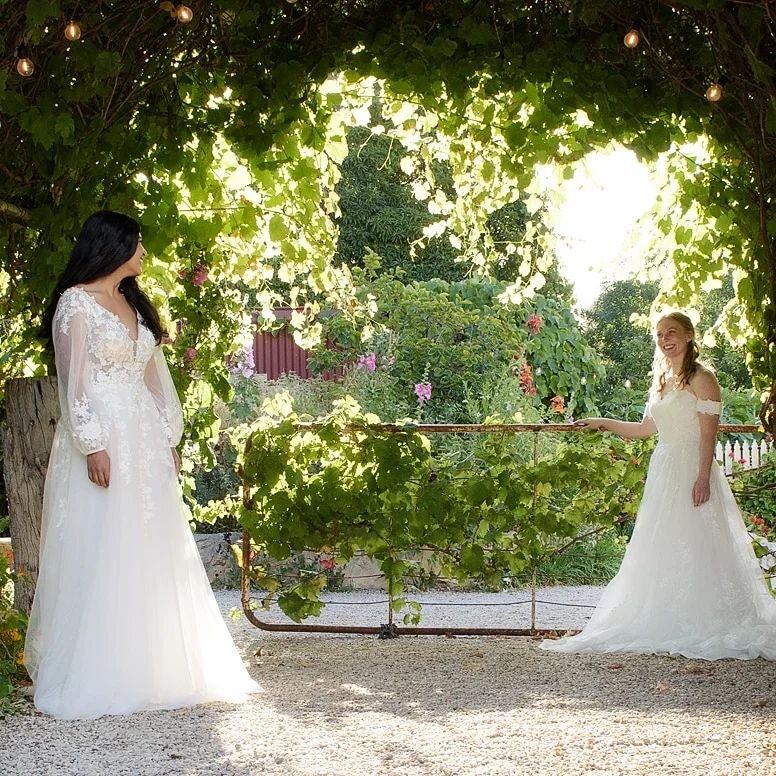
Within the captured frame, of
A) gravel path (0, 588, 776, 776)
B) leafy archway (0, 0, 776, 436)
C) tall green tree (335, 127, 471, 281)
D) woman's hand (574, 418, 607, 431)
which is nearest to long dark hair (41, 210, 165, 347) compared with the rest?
leafy archway (0, 0, 776, 436)

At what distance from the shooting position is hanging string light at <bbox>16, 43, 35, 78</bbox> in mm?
3830

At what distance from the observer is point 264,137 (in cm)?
444

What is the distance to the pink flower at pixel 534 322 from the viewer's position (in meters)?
9.74

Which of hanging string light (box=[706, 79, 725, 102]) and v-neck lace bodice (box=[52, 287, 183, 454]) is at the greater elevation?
hanging string light (box=[706, 79, 725, 102])

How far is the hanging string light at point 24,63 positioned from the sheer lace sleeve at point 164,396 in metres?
1.05

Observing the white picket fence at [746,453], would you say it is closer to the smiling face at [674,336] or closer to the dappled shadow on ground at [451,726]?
the smiling face at [674,336]

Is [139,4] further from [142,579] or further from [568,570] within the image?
[568,570]

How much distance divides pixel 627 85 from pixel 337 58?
109cm

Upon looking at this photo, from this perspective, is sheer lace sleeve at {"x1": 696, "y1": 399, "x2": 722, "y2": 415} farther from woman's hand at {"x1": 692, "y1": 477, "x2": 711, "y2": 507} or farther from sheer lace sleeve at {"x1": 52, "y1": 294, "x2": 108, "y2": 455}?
sheer lace sleeve at {"x1": 52, "y1": 294, "x2": 108, "y2": 455}

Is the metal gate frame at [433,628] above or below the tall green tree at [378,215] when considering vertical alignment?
below

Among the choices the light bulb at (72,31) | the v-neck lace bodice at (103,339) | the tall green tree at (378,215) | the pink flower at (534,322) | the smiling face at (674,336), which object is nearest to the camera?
the light bulb at (72,31)

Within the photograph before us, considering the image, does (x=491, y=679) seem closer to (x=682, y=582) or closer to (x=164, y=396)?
(x=682, y=582)

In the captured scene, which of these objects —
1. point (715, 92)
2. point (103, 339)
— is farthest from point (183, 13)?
point (715, 92)

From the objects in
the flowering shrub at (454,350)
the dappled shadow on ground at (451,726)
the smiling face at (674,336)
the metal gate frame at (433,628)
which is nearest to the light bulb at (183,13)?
the metal gate frame at (433,628)
